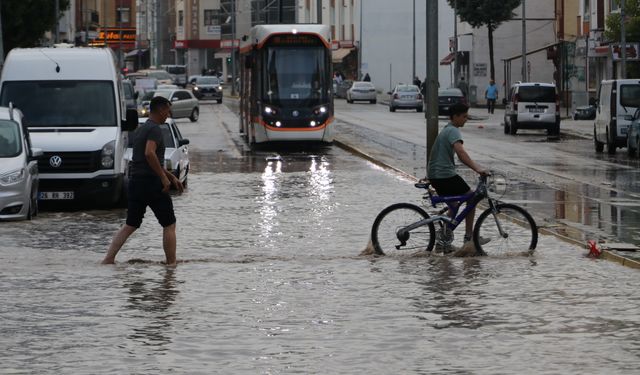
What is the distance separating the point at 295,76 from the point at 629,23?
19371 millimetres

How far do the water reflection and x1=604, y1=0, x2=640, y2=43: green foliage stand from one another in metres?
40.2

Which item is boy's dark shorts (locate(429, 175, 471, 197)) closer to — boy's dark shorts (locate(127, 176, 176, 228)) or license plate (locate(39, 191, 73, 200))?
boy's dark shorts (locate(127, 176, 176, 228))

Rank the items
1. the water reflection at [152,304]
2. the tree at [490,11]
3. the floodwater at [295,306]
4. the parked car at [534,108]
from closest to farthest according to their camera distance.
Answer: the floodwater at [295,306], the water reflection at [152,304], the parked car at [534,108], the tree at [490,11]

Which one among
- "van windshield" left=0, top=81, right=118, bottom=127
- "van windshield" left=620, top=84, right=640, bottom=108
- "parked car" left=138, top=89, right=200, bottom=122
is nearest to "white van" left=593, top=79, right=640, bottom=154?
"van windshield" left=620, top=84, right=640, bottom=108

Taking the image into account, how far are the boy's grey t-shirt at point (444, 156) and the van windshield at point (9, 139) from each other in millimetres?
7188

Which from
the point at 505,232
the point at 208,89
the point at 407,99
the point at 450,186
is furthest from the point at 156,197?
the point at 208,89

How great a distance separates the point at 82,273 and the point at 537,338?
5.61 metres

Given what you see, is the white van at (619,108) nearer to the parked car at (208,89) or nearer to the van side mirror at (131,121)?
the van side mirror at (131,121)

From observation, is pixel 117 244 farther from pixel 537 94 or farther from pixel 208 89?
pixel 208 89

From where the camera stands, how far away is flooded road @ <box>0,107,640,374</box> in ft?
32.4

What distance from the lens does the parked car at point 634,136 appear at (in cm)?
3694

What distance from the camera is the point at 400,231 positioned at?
632 inches

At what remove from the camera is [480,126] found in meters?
57.8

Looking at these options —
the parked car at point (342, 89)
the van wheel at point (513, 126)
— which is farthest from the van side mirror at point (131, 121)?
the parked car at point (342, 89)
